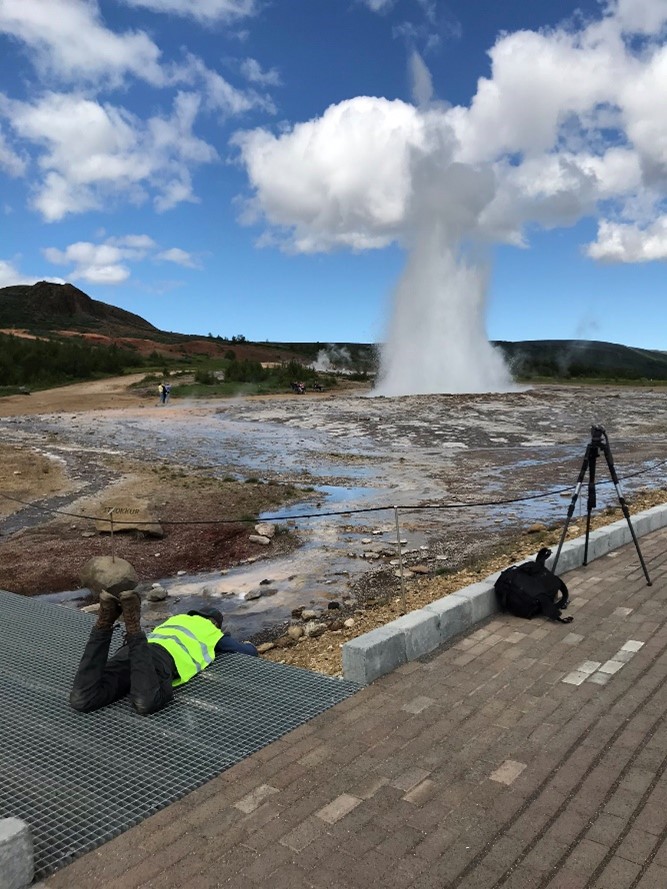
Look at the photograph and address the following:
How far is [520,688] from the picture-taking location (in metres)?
4.37

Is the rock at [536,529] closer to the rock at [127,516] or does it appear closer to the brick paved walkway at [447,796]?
the rock at [127,516]

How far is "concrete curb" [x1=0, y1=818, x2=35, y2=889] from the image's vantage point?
2697mm

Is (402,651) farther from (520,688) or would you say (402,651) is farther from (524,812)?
(524,812)

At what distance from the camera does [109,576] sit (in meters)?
4.32

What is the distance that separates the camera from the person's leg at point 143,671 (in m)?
Result: 4.15

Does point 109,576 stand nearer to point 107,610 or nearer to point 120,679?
point 107,610

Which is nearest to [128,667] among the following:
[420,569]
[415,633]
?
[415,633]

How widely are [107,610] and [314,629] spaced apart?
3095 mm

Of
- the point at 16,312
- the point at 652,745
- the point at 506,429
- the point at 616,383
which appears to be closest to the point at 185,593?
the point at 652,745

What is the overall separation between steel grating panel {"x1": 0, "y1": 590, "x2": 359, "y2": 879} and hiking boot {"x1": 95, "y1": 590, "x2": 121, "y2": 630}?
49cm

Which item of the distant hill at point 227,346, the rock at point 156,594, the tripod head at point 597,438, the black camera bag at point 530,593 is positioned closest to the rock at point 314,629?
the black camera bag at point 530,593

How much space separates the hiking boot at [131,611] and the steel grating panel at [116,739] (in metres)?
0.48

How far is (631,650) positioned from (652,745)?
1322 mm

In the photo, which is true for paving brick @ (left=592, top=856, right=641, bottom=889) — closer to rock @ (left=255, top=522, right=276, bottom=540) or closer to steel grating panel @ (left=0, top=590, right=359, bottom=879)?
steel grating panel @ (left=0, top=590, right=359, bottom=879)
